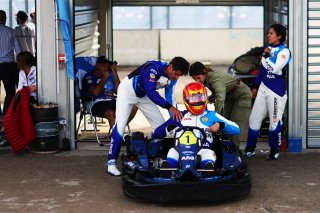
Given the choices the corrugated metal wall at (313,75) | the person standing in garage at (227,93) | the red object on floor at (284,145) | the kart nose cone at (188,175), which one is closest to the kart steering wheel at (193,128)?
the kart nose cone at (188,175)

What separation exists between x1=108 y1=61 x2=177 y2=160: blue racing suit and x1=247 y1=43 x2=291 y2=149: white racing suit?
4.51ft

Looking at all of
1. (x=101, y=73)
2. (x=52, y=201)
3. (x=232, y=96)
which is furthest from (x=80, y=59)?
(x=52, y=201)

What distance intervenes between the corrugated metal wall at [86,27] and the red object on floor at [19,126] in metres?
2.19

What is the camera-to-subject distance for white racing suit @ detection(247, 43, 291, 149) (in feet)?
36.7

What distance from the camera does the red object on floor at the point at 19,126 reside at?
1177 cm

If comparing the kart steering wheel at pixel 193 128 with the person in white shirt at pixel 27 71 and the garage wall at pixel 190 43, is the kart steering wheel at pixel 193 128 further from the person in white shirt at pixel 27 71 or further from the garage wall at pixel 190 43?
the garage wall at pixel 190 43

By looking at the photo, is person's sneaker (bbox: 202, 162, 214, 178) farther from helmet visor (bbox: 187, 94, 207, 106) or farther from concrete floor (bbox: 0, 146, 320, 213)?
helmet visor (bbox: 187, 94, 207, 106)

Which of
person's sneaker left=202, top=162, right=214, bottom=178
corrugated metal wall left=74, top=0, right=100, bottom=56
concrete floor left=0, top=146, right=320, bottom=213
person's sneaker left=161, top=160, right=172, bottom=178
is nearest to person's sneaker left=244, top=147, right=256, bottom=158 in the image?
concrete floor left=0, top=146, right=320, bottom=213

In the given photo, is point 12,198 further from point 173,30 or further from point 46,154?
point 173,30

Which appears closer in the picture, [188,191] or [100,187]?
[188,191]

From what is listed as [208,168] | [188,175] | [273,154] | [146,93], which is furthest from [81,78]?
[188,175]

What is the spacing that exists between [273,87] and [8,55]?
481 centimetres

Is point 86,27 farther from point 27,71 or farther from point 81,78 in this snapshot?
point 27,71

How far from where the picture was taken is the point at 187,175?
8.84 m
